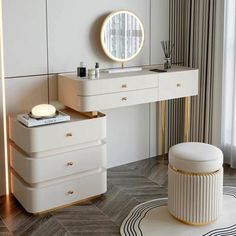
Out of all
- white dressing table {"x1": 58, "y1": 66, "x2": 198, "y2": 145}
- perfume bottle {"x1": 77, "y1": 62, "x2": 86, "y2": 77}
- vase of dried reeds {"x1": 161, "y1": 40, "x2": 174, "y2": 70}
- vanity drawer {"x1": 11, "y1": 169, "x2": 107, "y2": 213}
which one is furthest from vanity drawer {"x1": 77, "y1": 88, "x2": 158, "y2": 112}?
vanity drawer {"x1": 11, "y1": 169, "x2": 107, "y2": 213}

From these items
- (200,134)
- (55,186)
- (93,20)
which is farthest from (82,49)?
(200,134)

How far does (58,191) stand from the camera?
297cm

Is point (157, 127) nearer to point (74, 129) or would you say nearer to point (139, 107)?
point (139, 107)

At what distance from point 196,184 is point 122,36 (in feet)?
4.81

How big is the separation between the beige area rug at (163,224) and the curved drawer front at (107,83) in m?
0.87

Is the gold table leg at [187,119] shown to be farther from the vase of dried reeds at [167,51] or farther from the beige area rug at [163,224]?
the beige area rug at [163,224]

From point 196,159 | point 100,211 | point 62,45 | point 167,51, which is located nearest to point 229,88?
point 167,51

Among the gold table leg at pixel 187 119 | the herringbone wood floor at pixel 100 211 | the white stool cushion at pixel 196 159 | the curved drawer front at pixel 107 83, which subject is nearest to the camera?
the white stool cushion at pixel 196 159

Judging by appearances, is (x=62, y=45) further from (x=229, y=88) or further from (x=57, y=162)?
(x=229, y=88)

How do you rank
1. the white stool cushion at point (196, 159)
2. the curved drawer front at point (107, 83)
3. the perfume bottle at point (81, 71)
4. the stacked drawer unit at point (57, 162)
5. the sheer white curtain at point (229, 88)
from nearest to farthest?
the white stool cushion at point (196, 159) < the stacked drawer unit at point (57, 162) < the curved drawer front at point (107, 83) < the perfume bottle at point (81, 71) < the sheer white curtain at point (229, 88)

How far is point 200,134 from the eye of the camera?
4.07 m

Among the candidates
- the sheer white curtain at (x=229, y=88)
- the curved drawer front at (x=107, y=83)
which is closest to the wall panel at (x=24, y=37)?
the curved drawer front at (x=107, y=83)

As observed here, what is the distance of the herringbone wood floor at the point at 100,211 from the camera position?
2.74 metres

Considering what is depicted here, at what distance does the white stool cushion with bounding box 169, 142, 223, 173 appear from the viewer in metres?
2.63
